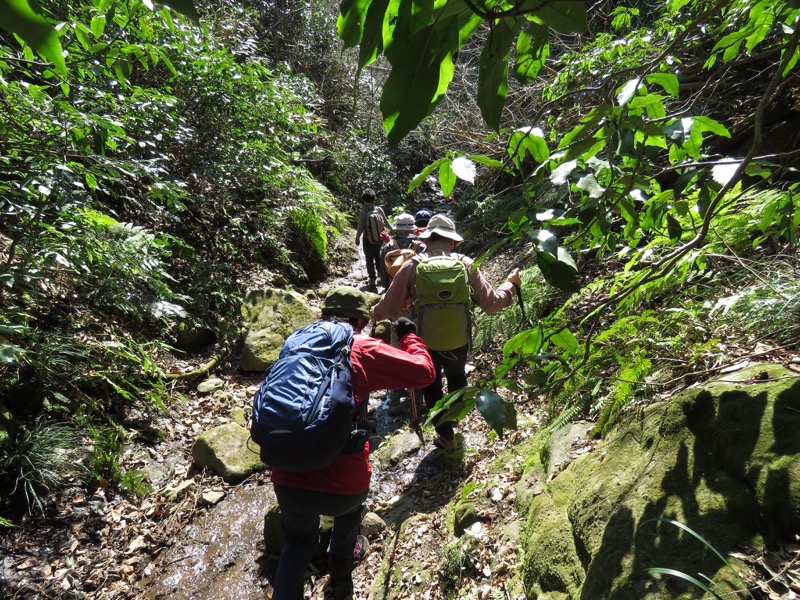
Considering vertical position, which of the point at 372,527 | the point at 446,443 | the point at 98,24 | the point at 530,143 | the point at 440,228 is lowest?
the point at 372,527

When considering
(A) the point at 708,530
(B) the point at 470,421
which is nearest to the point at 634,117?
(A) the point at 708,530

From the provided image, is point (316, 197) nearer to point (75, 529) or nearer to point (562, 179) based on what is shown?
point (75, 529)

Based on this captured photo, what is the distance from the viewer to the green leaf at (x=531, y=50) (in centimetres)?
100

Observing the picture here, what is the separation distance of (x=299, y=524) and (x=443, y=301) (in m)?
2.28

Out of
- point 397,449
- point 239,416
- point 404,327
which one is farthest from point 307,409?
point 239,416

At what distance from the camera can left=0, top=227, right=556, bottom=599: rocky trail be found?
3.16 metres

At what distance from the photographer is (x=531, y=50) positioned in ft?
3.56

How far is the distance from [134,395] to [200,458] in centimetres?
106

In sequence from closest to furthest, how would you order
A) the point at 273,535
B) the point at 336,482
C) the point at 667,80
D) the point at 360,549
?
the point at 667,80 → the point at 336,482 → the point at 360,549 → the point at 273,535

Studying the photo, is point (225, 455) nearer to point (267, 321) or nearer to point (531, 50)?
point (267, 321)

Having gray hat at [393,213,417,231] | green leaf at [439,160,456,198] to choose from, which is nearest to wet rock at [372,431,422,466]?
gray hat at [393,213,417,231]

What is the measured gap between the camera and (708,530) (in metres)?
1.65

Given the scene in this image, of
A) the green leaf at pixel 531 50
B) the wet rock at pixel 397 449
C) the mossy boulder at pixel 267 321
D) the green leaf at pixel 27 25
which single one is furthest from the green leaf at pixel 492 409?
the mossy boulder at pixel 267 321

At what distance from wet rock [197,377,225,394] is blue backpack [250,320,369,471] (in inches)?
135
